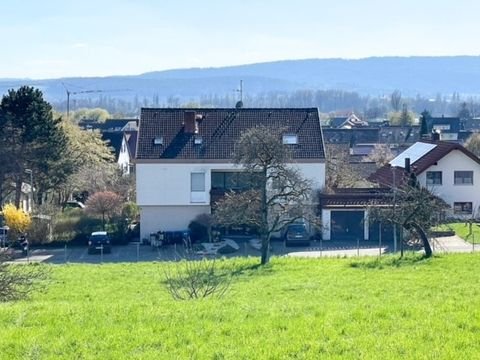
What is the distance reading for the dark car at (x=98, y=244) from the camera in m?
35.6

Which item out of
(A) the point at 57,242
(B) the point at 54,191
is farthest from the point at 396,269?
(B) the point at 54,191

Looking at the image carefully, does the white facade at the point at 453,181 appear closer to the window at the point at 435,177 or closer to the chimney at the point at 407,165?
the window at the point at 435,177

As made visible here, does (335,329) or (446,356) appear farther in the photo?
(335,329)

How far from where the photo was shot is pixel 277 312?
11336 mm

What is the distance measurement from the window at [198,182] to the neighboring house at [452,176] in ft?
36.0

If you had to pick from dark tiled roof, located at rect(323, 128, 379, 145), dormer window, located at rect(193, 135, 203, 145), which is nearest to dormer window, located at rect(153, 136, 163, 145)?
dormer window, located at rect(193, 135, 203, 145)

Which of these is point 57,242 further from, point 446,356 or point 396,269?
point 446,356

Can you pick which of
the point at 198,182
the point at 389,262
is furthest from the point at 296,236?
the point at 389,262

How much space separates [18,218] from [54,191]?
11.4 meters

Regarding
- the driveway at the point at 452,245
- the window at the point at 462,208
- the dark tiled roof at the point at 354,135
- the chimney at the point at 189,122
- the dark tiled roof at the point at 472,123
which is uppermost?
the dark tiled roof at the point at 472,123

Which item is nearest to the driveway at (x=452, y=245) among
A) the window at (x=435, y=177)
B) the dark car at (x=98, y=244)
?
the window at (x=435, y=177)

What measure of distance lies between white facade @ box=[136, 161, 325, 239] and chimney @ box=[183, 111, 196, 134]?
2503 millimetres

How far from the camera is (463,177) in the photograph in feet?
143

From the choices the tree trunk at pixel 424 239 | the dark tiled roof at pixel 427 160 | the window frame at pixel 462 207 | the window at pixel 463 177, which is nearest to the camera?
the tree trunk at pixel 424 239
